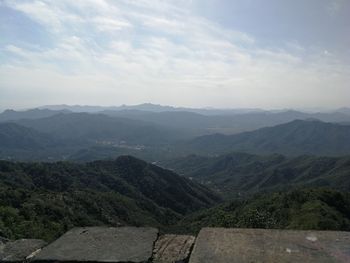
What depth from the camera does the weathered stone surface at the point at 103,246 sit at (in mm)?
3725

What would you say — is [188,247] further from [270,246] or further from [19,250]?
[19,250]

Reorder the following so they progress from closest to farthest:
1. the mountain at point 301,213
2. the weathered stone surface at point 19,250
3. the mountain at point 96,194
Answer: the weathered stone surface at point 19,250 → the mountain at point 301,213 → the mountain at point 96,194

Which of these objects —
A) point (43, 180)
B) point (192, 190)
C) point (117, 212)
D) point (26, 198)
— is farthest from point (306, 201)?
point (192, 190)

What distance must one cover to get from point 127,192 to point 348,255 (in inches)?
3802

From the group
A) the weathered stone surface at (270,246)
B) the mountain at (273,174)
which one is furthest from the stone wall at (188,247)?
the mountain at (273,174)

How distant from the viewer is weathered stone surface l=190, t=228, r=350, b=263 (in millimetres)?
3240

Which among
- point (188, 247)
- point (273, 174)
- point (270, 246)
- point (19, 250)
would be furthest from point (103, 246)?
point (273, 174)

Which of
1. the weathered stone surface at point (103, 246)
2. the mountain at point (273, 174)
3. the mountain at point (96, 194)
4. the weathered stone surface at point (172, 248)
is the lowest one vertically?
the mountain at point (273, 174)

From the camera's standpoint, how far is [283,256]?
3.26 m

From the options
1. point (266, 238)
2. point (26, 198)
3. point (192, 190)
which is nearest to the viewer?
point (266, 238)

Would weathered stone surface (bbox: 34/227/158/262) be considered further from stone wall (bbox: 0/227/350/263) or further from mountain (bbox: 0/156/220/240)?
mountain (bbox: 0/156/220/240)

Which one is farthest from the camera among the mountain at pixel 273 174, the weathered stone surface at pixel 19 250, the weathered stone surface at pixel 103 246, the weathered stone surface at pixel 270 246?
the mountain at pixel 273 174

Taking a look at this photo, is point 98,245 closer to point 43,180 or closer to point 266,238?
point 266,238

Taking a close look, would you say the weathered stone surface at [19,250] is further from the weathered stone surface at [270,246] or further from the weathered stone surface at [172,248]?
the weathered stone surface at [270,246]
